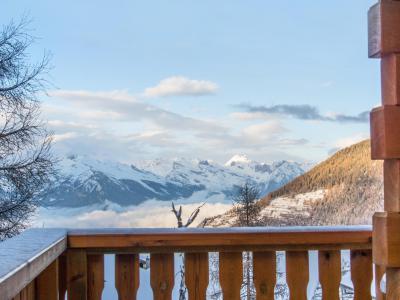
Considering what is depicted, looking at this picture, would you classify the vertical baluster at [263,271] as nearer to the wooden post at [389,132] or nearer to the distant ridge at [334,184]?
the wooden post at [389,132]

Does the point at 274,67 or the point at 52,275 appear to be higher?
the point at 274,67

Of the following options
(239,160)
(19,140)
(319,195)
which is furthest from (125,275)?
(239,160)

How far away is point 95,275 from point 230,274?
17.7 inches

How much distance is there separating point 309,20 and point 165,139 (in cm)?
1505

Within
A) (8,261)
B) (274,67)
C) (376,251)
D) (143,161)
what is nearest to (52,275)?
(8,261)

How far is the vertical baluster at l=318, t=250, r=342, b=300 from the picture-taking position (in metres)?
1.87

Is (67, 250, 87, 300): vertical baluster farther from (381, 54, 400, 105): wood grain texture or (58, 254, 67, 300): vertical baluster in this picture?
(381, 54, 400, 105): wood grain texture

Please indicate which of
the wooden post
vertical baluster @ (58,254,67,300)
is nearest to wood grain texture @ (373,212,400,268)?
the wooden post

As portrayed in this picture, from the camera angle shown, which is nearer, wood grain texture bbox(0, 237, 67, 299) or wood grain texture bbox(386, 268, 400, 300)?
wood grain texture bbox(0, 237, 67, 299)

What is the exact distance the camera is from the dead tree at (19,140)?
10.6 meters

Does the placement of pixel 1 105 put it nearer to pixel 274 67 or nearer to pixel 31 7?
pixel 31 7

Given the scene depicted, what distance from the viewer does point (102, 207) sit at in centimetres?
1672

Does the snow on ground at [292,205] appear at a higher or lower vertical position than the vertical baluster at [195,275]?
lower

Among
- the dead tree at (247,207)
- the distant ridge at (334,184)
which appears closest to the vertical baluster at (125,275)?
the distant ridge at (334,184)
